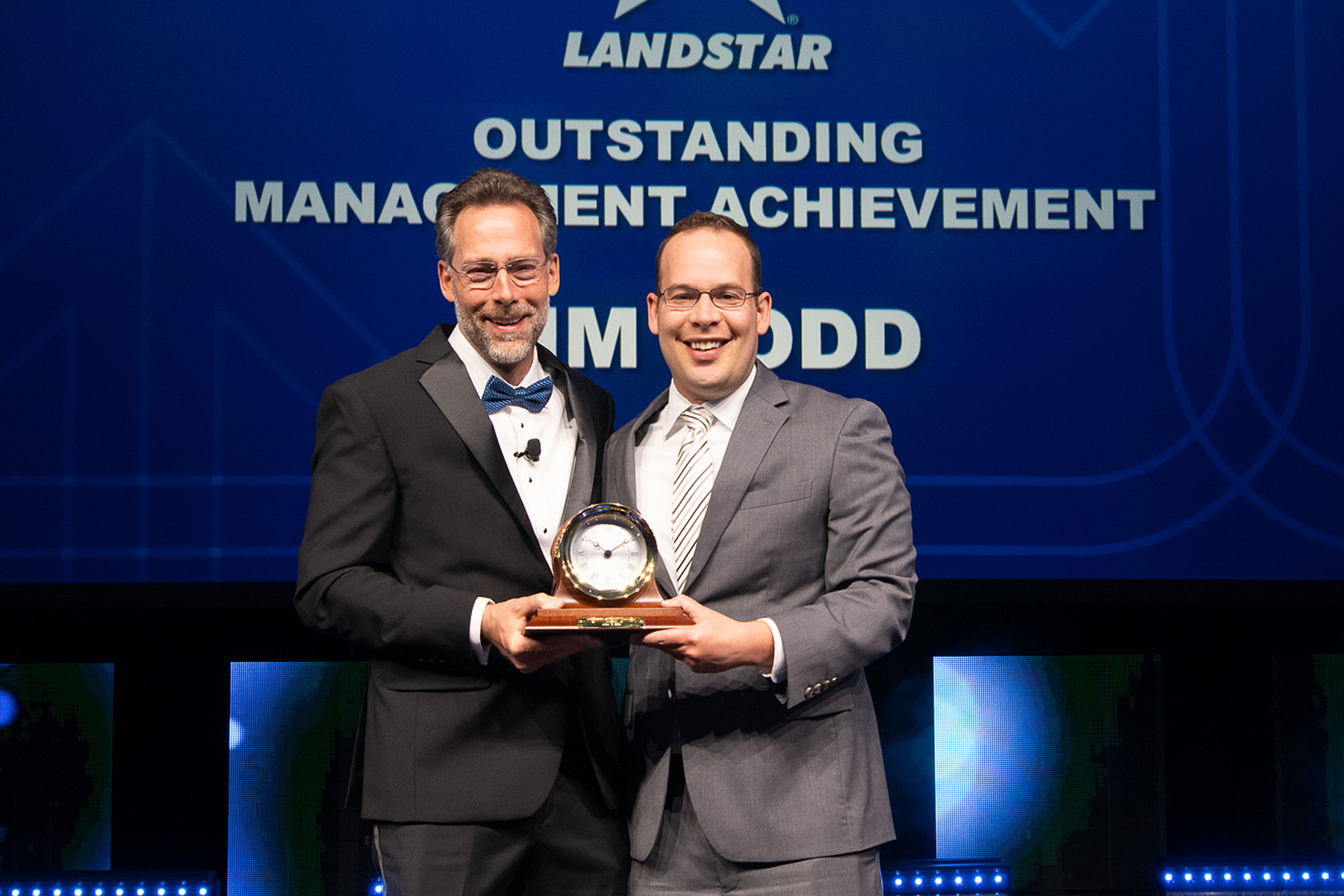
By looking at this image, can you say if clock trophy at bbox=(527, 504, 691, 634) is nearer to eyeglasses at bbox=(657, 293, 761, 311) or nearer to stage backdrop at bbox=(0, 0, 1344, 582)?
eyeglasses at bbox=(657, 293, 761, 311)

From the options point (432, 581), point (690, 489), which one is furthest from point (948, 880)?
point (432, 581)

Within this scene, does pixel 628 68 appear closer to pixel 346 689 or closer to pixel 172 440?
pixel 172 440

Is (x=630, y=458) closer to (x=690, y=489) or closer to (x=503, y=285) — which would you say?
(x=690, y=489)

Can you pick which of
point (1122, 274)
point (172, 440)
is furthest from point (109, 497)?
point (1122, 274)

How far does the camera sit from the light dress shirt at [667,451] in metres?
2.34

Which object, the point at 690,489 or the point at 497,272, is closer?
the point at 690,489

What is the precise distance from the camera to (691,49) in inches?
165

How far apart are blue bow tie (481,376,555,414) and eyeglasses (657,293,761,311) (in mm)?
321

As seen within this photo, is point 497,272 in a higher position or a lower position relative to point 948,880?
higher

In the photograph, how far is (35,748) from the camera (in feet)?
14.5

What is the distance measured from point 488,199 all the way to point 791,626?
1093mm

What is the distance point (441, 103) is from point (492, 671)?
2.50m

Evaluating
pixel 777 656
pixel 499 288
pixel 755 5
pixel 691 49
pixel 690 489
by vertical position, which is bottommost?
pixel 777 656

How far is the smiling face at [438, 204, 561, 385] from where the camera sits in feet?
8.00
